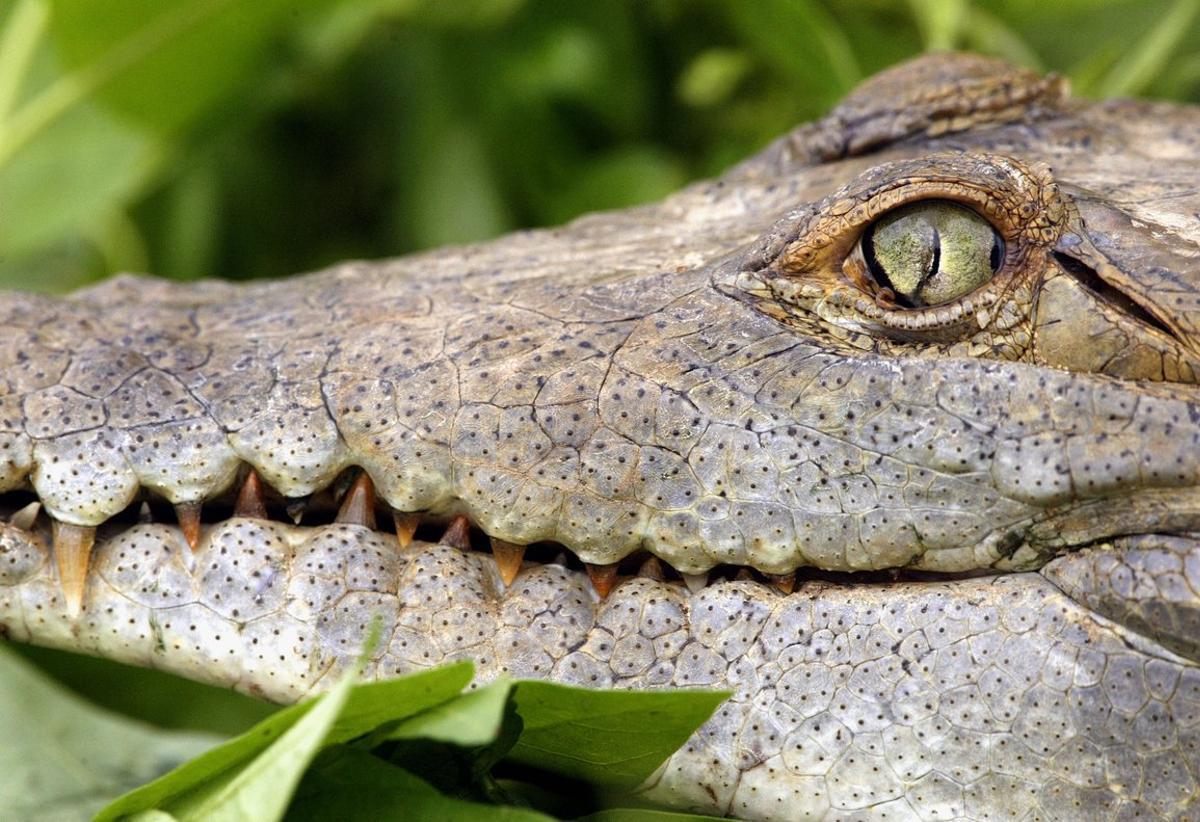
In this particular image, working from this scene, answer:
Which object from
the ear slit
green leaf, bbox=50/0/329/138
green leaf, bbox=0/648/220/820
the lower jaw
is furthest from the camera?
green leaf, bbox=50/0/329/138

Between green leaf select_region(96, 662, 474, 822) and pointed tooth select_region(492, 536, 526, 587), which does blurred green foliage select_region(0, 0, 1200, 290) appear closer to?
pointed tooth select_region(492, 536, 526, 587)

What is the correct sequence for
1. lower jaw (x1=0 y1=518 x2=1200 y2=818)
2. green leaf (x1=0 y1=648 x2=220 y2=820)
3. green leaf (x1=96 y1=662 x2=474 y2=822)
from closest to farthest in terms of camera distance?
green leaf (x1=96 y1=662 x2=474 y2=822), lower jaw (x1=0 y1=518 x2=1200 y2=818), green leaf (x1=0 y1=648 x2=220 y2=820)

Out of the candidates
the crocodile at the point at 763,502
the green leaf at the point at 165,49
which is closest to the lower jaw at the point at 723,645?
the crocodile at the point at 763,502

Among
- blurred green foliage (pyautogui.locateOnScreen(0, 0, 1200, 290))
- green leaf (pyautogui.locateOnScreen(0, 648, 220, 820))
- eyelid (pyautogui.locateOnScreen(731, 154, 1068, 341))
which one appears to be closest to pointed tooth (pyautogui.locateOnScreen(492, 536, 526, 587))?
eyelid (pyautogui.locateOnScreen(731, 154, 1068, 341))

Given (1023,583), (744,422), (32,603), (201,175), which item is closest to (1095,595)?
(1023,583)

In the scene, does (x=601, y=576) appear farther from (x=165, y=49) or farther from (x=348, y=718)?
(x=165, y=49)

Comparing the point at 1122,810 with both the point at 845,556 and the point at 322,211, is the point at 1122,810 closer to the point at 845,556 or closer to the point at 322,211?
the point at 845,556
